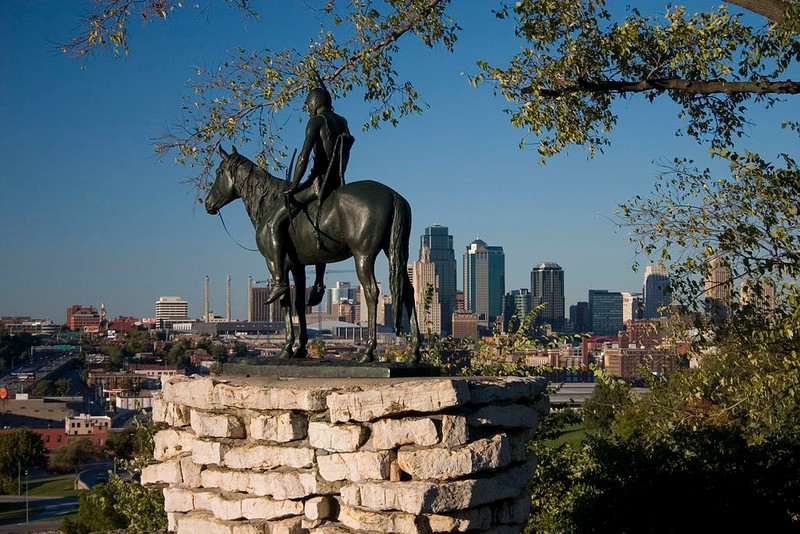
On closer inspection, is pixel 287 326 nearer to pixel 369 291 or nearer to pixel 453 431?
pixel 369 291

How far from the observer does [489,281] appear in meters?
117

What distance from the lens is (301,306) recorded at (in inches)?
286

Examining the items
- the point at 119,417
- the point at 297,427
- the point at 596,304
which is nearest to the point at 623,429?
the point at 297,427

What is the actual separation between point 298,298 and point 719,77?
17.3ft

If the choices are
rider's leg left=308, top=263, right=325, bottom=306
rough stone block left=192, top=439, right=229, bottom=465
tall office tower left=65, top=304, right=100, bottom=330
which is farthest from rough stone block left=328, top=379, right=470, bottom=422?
tall office tower left=65, top=304, right=100, bottom=330

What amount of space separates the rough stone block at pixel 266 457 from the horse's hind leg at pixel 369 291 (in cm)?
113

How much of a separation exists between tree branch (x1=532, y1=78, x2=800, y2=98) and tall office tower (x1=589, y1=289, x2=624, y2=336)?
111506 millimetres

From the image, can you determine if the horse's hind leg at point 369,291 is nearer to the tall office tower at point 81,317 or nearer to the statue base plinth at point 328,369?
the statue base plinth at point 328,369

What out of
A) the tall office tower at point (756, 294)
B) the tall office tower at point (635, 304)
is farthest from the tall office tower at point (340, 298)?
the tall office tower at point (756, 294)

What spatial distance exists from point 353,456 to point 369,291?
1.58m

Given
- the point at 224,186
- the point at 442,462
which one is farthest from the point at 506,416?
the point at 224,186

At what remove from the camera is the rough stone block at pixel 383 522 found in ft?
16.8

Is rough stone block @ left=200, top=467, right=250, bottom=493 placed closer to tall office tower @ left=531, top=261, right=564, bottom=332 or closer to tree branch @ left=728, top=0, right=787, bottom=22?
tree branch @ left=728, top=0, right=787, bottom=22

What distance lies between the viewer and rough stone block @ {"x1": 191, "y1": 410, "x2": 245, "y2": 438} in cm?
579
